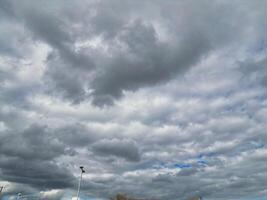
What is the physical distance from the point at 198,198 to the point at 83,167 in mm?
44760

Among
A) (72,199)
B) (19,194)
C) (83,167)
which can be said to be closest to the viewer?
(83,167)

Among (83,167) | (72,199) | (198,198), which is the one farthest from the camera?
(198,198)

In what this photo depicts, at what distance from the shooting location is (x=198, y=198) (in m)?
82.9

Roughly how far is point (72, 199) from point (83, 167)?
101 ft

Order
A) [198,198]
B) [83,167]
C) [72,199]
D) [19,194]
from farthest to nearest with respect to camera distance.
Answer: [198,198], [72,199], [19,194], [83,167]

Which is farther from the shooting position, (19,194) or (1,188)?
(1,188)

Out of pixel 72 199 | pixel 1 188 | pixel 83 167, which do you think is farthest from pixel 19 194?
pixel 83 167

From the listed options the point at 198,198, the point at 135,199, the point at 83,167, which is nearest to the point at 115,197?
the point at 135,199

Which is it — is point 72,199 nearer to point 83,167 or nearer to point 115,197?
point 115,197

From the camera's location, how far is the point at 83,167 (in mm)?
50844

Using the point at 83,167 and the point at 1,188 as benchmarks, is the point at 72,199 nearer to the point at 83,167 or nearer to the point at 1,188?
the point at 1,188

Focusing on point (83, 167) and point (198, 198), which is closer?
point (83, 167)

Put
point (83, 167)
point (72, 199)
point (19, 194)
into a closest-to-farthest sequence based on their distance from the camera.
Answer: point (83, 167)
point (19, 194)
point (72, 199)

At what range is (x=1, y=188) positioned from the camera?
85438 millimetres
